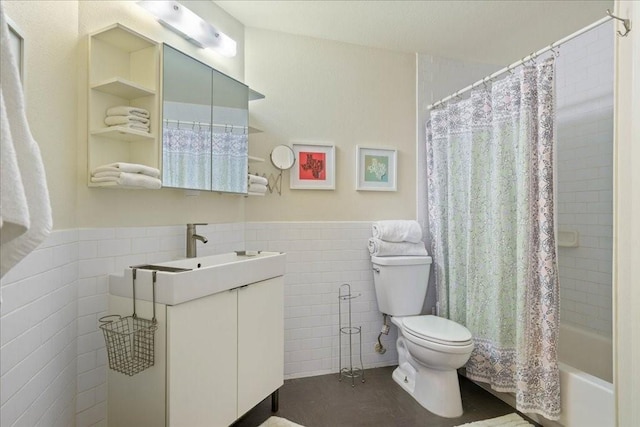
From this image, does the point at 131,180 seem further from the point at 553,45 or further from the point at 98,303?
the point at 553,45

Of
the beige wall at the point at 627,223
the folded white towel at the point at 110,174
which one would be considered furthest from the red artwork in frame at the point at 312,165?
the beige wall at the point at 627,223

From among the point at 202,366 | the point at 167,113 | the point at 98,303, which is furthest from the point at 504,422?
the point at 167,113

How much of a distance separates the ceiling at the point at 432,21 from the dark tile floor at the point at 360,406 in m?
2.51

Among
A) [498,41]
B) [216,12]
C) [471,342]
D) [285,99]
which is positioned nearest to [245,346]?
[471,342]

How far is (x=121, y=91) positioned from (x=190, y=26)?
593 millimetres

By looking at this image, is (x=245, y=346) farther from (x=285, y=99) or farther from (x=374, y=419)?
(x=285, y=99)

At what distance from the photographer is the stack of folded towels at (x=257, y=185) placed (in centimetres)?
229

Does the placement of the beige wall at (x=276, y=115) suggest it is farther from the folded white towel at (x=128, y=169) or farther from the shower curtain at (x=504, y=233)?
the shower curtain at (x=504, y=233)

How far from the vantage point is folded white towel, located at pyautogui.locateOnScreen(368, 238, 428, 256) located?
2555 mm

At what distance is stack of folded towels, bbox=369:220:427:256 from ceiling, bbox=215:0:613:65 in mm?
1391

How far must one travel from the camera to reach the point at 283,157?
2.52 metres

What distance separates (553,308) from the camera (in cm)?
181

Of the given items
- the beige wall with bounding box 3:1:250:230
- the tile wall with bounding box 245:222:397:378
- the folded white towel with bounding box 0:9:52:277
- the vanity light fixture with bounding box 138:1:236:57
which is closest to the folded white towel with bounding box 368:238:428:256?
the tile wall with bounding box 245:222:397:378

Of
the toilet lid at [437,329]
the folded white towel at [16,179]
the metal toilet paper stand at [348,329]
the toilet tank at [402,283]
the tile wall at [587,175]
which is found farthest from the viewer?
the metal toilet paper stand at [348,329]
